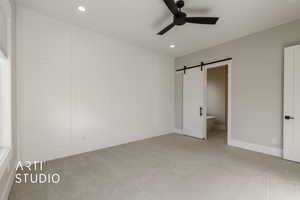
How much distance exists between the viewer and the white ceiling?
237 centimetres

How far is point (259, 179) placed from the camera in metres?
2.15

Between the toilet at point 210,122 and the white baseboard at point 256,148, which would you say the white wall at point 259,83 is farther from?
the toilet at point 210,122

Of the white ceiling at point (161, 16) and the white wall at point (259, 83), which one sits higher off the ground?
the white ceiling at point (161, 16)

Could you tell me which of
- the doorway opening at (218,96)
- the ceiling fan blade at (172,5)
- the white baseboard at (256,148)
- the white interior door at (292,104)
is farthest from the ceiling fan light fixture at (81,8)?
the doorway opening at (218,96)

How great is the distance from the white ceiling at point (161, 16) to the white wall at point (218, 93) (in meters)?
2.86

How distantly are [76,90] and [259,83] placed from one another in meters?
4.23

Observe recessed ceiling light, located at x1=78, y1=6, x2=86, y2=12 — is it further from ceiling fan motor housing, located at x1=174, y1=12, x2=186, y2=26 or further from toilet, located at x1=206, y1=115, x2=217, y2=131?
toilet, located at x1=206, y1=115, x2=217, y2=131

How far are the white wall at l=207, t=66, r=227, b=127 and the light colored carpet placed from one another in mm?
3019

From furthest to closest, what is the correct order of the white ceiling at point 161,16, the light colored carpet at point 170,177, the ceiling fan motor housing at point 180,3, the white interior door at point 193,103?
the white interior door at point 193,103 < the white ceiling at point 161,16 < the ceiling fan motor housing at point 180,3 < the light colored carpet at point 170,177

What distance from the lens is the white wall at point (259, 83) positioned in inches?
119

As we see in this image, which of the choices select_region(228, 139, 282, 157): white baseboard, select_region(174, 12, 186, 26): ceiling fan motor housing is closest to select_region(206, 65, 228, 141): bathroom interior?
select_region(228, 139, 282, 157): white baseboard

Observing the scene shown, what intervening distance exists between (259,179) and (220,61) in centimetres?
294

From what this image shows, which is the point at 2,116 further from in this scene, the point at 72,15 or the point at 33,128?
the point at 72,15

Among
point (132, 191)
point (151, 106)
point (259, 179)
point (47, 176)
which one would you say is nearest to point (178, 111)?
point (151, 106)
